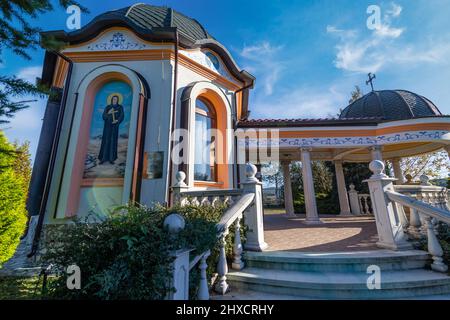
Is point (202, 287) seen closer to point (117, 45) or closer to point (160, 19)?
point (117, 45)

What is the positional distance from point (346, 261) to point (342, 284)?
58 centimetres

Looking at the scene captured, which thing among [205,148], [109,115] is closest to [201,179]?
[205,148]

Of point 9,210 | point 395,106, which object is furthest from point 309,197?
point 395,106

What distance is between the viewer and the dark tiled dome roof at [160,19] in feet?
23.2

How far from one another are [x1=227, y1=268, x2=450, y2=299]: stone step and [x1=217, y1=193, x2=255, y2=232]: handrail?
0.82 m

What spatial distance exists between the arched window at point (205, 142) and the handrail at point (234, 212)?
112 inches

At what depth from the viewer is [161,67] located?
20.4 ft

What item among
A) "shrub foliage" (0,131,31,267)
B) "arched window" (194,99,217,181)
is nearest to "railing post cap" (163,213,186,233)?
"shrub foliage" (0,131,31,267)

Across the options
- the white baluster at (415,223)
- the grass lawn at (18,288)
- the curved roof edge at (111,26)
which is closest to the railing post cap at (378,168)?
the white baluster at (415,223)

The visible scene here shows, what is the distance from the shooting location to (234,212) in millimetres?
3318
